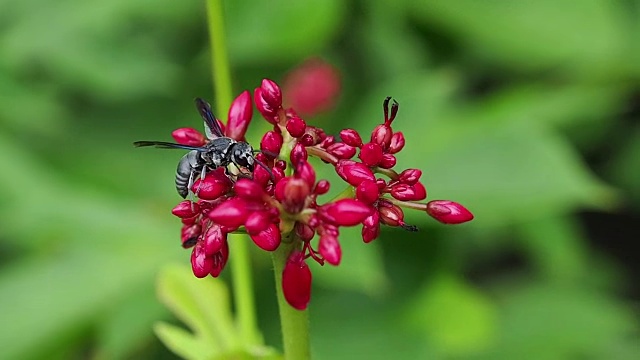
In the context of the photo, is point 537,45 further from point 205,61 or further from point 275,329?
point 275,329

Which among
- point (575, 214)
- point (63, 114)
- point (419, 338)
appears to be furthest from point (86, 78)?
point (575, 214)

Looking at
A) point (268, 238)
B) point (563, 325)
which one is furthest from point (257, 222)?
point (563, 325)

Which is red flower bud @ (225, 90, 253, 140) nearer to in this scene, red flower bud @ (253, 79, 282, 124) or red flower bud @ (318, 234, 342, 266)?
red flower bud @ (253, 79, 282, 124)

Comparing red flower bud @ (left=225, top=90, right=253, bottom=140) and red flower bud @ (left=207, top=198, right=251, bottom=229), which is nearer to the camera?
red flower bud @ (left=207, top=198, right=251, bottom=229)

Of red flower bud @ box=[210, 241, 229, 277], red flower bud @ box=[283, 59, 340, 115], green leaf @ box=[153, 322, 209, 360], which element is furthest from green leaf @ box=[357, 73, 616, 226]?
red flower bud @ box=[210, 241, 229, 277]

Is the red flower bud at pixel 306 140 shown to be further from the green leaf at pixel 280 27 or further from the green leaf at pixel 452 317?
the green leaf at pixel 452 317
